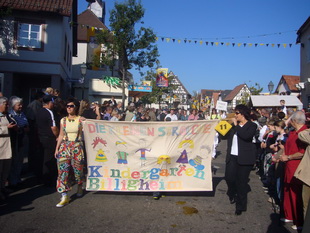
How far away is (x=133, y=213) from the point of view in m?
5.03

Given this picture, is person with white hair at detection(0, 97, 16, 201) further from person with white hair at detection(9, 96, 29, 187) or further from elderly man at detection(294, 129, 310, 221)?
elderly man at detection(294, 129, 310, 221)

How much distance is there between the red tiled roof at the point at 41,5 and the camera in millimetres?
15570

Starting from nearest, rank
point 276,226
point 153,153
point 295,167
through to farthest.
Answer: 1. point 295,167
2. point 276,226
3. point 153,153

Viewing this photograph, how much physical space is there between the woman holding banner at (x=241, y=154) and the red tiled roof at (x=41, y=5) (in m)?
13.3

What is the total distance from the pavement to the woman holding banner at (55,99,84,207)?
0.39m

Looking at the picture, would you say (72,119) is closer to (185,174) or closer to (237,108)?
(185,174)

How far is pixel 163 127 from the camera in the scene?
18.8ft

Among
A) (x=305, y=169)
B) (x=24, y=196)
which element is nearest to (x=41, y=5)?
(x=24, y=196)

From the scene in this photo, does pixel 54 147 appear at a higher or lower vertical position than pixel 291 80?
lower

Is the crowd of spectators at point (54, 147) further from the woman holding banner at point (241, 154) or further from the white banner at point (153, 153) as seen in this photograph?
the white banner at point (153, 153)

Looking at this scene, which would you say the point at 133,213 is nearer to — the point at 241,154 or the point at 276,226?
the point at 241,154

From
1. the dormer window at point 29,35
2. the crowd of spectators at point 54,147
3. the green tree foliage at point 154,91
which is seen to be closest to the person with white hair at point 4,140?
the crowd of spectators at point 54,147

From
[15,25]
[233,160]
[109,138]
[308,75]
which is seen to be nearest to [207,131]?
[233,160]

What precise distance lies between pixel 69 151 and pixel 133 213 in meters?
1.56
